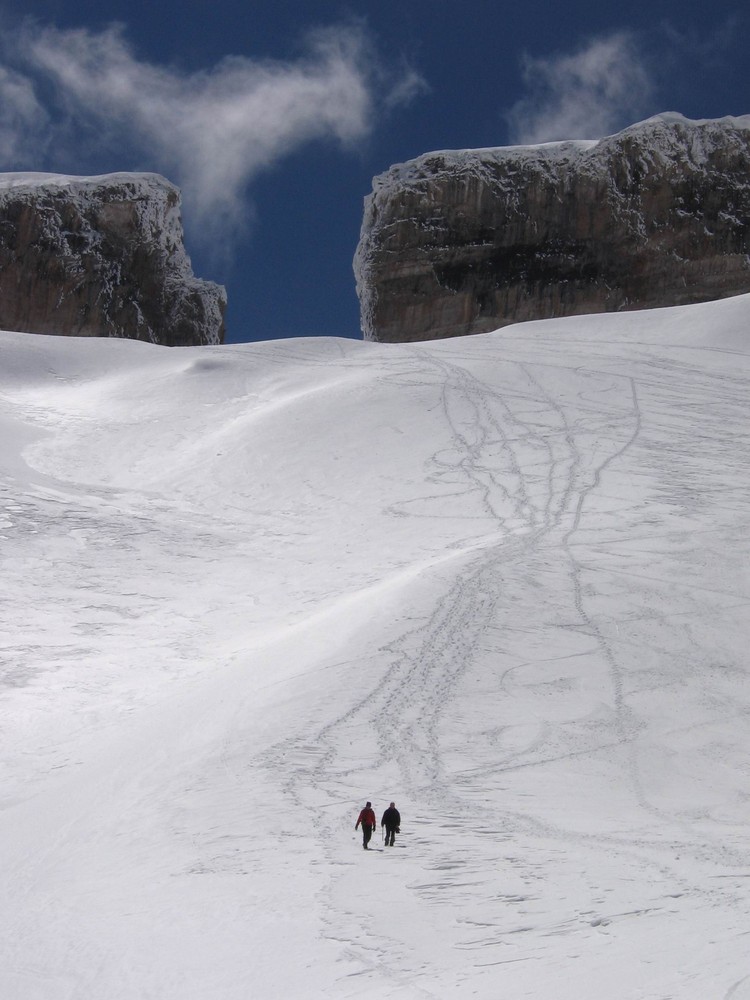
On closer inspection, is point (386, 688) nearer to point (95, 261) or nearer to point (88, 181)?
point (95, 261)

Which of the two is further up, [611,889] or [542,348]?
[542,348]

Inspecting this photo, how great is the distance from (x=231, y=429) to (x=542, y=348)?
888 centimetres

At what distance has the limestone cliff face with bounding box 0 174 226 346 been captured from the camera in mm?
54500

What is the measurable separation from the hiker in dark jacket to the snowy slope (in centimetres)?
19

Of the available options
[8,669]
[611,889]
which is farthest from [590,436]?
[611,889]

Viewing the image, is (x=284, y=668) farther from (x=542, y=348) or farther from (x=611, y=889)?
(x=542, y=348)

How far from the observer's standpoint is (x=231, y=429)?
75.7ft

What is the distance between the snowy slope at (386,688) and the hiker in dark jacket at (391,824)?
7.3 inches

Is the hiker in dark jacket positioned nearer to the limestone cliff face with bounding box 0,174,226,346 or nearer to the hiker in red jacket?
the hiker in red jacket

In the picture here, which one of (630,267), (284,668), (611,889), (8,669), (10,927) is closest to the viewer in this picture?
(611,889)

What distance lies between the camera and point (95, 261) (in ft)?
181

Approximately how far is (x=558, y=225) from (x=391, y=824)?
4965 cm


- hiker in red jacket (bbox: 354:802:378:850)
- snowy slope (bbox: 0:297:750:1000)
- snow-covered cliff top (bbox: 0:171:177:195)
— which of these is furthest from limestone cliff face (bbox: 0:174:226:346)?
hiker in red jacket (bbox: 354:802:378:850)

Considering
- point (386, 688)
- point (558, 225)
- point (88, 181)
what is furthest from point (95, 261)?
point (386, 688)
